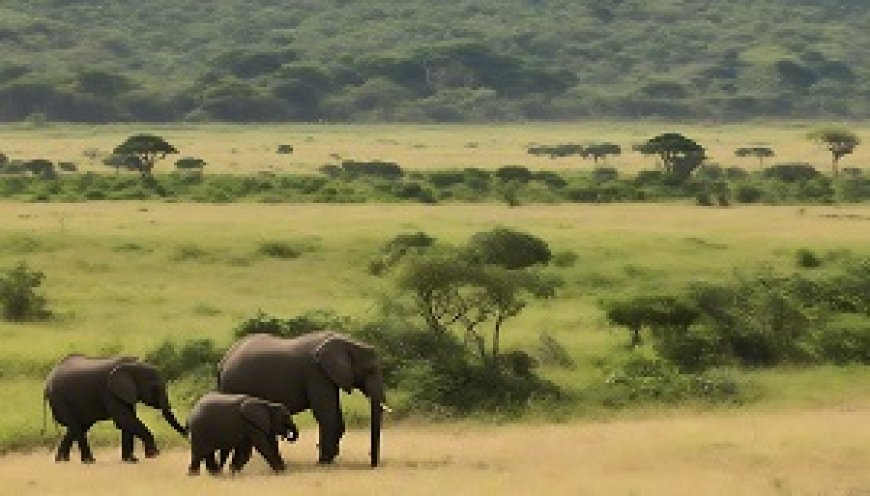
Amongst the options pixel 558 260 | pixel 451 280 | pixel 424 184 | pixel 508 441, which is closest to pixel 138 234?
pixel 558 260

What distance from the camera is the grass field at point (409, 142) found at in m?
107

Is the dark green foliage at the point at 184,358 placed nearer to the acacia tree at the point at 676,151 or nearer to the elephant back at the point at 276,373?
the elephant back at the point at 276,373

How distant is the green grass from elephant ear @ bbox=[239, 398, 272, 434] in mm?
5514

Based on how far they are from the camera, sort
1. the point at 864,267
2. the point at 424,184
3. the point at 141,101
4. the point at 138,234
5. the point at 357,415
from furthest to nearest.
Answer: the point at 141,101, the point at 424,184, the point at 138,234, the point at 864,267, the point at 357,415

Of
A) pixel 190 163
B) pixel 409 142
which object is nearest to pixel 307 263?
pixel 190 163

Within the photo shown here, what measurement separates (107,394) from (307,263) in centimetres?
2192

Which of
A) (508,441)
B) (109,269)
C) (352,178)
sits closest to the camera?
(508,441)

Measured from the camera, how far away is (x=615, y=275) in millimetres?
42875

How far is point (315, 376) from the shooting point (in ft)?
70.9

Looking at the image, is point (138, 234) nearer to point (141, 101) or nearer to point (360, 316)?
point (360, 316)

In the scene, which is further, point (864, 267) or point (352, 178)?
point (352, 178)

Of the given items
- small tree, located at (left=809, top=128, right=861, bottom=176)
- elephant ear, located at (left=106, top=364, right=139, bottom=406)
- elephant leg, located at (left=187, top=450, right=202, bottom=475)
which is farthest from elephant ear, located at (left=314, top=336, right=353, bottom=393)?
small tree, located at (left=809, top=128, right=861, bottom=176)

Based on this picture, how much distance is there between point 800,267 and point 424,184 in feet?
118

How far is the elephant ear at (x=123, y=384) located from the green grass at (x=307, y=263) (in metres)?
3.54
